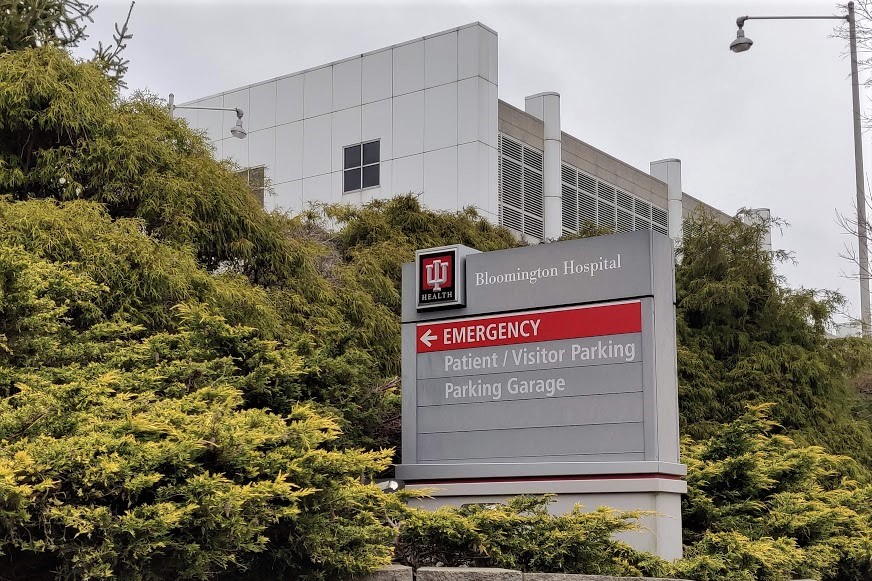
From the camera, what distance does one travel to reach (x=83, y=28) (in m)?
13.8

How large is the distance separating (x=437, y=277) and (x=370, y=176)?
23693mm

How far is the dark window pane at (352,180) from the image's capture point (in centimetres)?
3362

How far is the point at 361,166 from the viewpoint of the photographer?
33.5 metres

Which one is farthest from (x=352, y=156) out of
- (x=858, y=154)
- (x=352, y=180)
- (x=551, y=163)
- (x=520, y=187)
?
(x=858, y=154)

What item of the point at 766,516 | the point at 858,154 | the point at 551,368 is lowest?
the point at 766,516

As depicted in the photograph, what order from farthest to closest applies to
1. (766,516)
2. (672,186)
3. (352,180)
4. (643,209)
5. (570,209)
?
(672,186) < (643,209) < (570,209) < (352,180) < (766,516)

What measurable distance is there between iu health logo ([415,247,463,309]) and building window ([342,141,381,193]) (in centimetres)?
2330

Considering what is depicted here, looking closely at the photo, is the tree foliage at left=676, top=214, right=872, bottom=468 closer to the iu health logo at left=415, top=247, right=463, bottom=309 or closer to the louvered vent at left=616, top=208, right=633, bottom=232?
the iu health logo at left=415, top=247, right=463, bottom=309

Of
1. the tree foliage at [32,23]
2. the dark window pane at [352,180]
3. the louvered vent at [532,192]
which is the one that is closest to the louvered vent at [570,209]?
the louvered vent at [532,192]

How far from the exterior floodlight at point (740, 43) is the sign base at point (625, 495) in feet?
49.2

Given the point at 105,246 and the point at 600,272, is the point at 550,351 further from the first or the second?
the point at 105,246

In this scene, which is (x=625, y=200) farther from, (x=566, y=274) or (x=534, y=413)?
(x=534, y=413)

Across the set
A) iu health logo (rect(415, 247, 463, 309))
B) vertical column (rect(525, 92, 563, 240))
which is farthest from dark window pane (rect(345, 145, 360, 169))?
iu health logo (rect(415, 247, 463, 309))

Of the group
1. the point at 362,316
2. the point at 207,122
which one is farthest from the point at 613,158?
the point at 362,316
